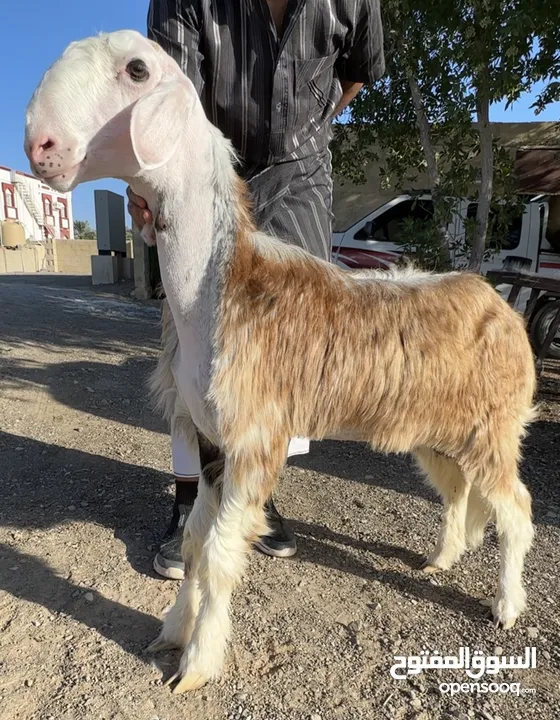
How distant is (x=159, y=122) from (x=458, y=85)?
4812mm

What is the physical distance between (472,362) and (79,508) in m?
2.46

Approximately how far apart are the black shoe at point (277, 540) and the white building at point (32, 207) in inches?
1737

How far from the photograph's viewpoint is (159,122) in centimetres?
158

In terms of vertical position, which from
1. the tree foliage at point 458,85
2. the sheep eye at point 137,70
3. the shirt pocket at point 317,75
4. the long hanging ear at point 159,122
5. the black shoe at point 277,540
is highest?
the tree foliage at point 458,85

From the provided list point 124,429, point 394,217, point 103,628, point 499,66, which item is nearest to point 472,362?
point 103,628

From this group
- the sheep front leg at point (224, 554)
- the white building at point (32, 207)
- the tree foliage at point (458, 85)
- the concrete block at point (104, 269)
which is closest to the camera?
the sheep front leg at point (224, 554)

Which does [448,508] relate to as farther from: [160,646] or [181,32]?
[181,32]

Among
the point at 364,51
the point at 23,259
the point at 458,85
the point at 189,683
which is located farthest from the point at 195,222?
the point at 23,259

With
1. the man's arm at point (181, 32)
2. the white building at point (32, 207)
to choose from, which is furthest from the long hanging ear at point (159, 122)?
the white building at point (32, 207)

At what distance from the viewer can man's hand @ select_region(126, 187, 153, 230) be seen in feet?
6.00

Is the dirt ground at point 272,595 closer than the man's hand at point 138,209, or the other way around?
the man's hand at point 138,209

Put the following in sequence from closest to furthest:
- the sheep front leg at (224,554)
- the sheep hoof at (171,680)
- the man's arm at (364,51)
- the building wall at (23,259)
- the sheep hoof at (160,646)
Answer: the sheep front leg at (224,554) → the sheep hoof at (171,680) → the sheep hoof at (160,646) → the man's arm at (364,51) → the building wall at (23,259)

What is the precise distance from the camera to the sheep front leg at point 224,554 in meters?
1.92

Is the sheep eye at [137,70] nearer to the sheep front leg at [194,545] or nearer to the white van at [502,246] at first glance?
the sheep front leg at [194,545]
